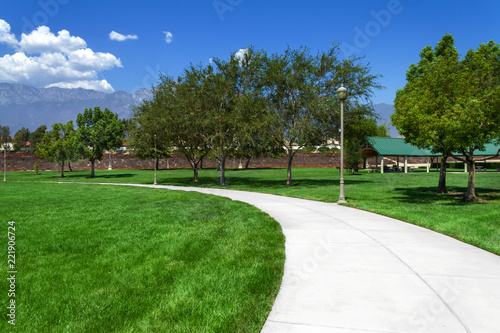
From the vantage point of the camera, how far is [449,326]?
141 inches

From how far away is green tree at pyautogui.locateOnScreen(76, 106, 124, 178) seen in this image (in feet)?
136

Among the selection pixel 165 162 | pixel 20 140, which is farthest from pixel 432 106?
pixel 20 140

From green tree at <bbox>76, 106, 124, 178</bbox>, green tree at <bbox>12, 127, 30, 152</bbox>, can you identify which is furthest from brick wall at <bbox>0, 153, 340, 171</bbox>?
green tree at <bbox>12, 127, 30, 152</bbox>


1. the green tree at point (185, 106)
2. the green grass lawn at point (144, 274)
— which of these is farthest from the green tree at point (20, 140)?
the green grass lawn at point (144, 274)

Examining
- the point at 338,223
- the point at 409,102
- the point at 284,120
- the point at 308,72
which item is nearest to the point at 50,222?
the point at 338,223

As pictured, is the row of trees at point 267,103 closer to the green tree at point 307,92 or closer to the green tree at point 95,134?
the green tree at point 307,92

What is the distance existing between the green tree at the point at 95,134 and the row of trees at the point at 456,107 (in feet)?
121

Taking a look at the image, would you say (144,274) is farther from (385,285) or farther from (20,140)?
(20,140)

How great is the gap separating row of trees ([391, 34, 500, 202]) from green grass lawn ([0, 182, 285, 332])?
8.11 meters

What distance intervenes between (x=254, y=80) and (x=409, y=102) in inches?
513

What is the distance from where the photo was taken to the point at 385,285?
15.6 feet

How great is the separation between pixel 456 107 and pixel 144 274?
1280 cm

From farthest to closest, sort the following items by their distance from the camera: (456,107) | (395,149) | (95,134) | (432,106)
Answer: (395,149) → (95,134) → (432,106) → (456,107)

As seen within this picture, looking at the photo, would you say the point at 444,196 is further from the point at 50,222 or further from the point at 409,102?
the point at 50,222
